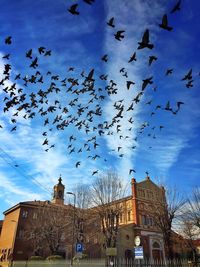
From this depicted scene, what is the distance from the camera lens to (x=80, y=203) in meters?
36.7

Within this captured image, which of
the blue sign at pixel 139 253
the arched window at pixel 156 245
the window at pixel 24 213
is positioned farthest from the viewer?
the window at pixel 24 213

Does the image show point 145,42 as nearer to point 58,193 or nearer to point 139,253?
point 139,253

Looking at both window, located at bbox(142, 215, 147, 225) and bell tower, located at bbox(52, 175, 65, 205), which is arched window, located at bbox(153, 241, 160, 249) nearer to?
window, located at bbox(142, 215, 147, 225)

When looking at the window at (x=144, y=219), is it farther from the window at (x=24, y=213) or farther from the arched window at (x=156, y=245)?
the window at (x=24, y=213)

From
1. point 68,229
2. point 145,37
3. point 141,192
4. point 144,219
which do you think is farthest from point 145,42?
point 141,192

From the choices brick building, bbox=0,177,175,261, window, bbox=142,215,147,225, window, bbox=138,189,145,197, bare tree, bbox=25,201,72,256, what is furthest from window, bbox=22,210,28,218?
window, bbox=138,189,145,197

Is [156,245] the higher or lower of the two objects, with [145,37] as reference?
lower

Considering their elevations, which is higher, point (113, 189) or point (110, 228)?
point (113, 189)

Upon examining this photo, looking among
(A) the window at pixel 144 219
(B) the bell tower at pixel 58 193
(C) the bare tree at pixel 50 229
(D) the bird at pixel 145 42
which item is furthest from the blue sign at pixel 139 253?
(B) the bell tower at pixel 58 193

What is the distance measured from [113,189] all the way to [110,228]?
463 centimetres

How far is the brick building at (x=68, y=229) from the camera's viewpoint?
39.3m

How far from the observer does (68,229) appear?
132 ft

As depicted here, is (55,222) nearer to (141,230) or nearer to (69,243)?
(69,243)

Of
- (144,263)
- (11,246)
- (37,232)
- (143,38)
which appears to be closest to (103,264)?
(144,263)
